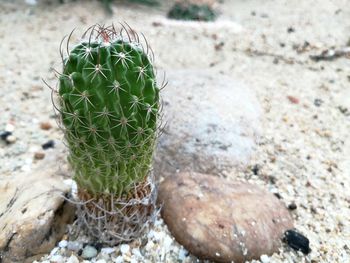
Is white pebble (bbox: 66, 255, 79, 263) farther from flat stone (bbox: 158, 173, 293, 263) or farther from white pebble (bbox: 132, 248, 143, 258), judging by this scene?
flat stone (bbox: 158, 173, 293, 263)

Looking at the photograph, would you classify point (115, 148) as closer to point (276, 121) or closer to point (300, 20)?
point (276, 121)

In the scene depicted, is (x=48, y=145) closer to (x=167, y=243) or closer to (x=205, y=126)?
(x=205, y=126)

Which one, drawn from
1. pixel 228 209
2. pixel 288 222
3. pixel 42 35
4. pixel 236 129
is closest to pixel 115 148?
pixel 228 209

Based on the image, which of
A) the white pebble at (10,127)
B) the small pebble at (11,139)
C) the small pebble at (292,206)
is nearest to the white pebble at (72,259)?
the small pebble at (292,206)

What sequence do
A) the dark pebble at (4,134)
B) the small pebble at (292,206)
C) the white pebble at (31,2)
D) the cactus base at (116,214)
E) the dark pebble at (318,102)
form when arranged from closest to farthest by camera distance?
the cactus base at (116,214), the small pebble at (292,206), the dark pebble at (4,134), the dark pebble at (318,102), the white pebble at (31,2)

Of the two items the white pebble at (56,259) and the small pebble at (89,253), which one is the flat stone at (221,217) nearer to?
the small pebble at (89,253)
